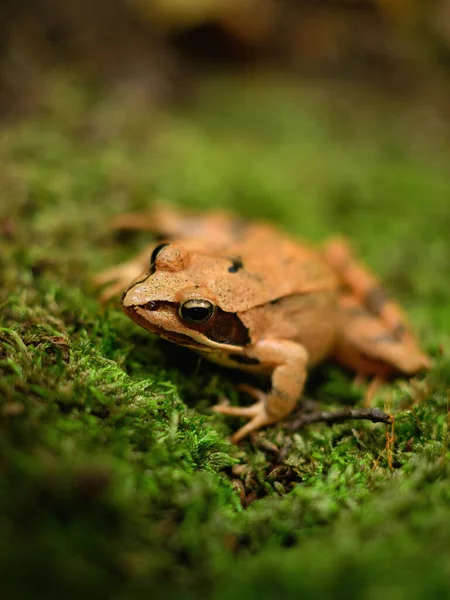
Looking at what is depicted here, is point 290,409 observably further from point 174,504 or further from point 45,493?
point 45,493

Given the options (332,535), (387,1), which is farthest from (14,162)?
(387,1)

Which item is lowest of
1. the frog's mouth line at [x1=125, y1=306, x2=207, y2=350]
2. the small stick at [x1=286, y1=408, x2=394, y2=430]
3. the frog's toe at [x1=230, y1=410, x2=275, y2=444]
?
the frog's toe at [x1=230, y1=410, x2=275, y2=444]

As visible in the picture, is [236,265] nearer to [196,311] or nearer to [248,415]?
[196,311]

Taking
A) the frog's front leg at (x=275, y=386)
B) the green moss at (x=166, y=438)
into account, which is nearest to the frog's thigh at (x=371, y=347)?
the green moss at (x=166, y=438)

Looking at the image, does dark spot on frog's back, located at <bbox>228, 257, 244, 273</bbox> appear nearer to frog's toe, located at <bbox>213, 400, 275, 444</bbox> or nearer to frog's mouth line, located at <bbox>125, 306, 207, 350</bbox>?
frog's mouth line, located at <bbox>125, 306, 207, 350</bbox>

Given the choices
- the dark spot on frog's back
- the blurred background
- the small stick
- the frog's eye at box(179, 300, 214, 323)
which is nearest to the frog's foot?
the small stick

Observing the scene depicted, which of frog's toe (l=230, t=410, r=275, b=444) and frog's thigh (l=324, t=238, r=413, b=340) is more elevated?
frog's thigh (l=324, t=238, r=413, b=340)

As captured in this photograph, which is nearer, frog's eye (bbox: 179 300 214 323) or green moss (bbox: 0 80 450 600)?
green moss (bbox: 0 80 450 600)
